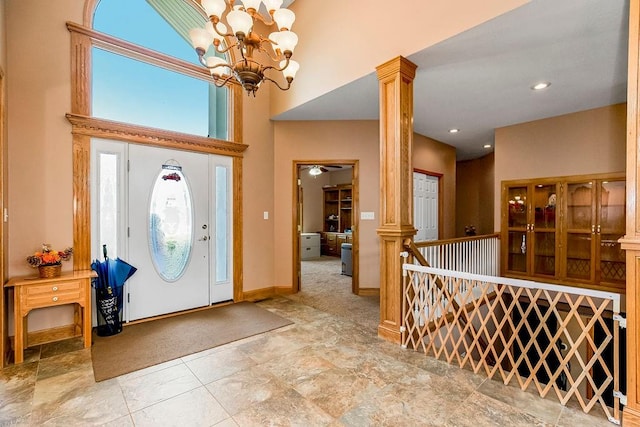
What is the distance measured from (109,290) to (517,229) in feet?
19.3

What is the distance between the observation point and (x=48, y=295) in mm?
2625

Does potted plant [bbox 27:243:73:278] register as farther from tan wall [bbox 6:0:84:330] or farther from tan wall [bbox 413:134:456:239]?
tan wall [bbox 413:134:456:239]

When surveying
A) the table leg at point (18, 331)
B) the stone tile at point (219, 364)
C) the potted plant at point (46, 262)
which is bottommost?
the stone tile at point (219, 364)

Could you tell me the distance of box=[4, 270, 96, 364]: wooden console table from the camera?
2.49 m

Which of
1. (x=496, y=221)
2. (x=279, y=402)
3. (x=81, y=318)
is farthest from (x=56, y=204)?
(x=496, y=221)

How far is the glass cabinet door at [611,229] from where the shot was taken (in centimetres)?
405

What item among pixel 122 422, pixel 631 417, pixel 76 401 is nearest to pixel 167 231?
pixel 76 401

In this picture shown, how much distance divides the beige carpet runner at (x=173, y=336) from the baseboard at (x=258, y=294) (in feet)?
1.17

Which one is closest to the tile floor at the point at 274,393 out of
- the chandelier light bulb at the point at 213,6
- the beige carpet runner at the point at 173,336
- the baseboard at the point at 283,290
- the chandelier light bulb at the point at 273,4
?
the beige carpet runner at the point at 173,336

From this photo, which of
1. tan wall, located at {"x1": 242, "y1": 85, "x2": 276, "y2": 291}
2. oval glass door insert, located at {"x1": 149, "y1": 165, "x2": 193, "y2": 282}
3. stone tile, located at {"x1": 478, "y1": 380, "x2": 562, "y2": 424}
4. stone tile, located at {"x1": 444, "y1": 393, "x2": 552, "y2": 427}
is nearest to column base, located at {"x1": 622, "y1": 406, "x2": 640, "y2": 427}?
stone tile, located at {"x1": 478, "y1": 380, "x2": 562, "y2": 424}

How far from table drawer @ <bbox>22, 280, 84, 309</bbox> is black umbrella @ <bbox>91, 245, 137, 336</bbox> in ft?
0.91

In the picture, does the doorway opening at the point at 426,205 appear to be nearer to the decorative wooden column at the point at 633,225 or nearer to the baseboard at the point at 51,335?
the decorative wooden column at the point at 633,225

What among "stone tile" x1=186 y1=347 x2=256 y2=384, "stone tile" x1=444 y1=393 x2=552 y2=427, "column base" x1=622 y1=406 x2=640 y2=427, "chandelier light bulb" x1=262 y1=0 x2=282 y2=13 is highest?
"chandelier light bulb" x1=262 y1=0 x2=282 y2=13

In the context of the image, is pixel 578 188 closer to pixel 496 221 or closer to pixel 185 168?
pixel 496 221
